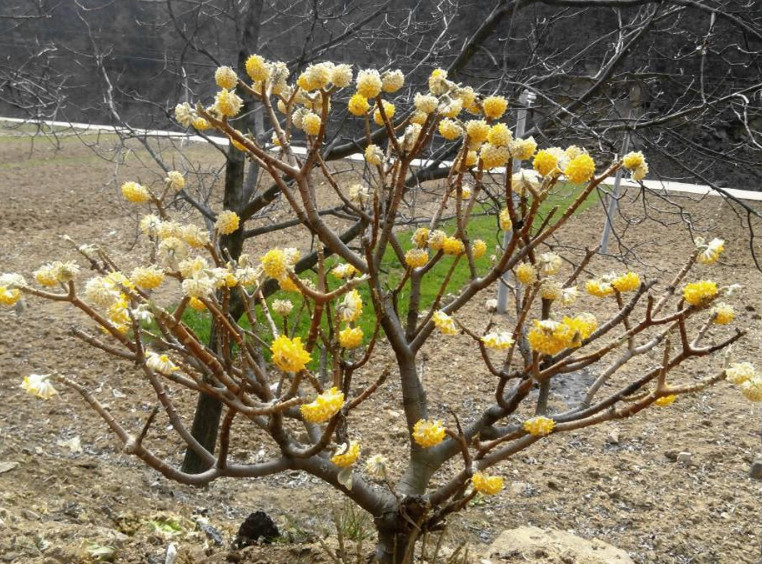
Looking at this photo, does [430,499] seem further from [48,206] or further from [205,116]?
[48,206]

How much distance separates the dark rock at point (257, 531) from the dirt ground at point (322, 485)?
91mm

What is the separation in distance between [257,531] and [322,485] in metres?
1.25

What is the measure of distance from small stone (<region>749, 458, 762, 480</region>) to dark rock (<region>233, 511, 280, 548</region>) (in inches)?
119

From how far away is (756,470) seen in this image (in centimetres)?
385

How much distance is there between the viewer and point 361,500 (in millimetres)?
1788

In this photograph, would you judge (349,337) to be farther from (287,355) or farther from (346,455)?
(287,355)

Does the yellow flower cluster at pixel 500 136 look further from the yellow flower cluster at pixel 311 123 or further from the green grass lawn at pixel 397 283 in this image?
the green grass lawn at pixel 397 283

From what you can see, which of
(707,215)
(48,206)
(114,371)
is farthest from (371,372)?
(707,215)

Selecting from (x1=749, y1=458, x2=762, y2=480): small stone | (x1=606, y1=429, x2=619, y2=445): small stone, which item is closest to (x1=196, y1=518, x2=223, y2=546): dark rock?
(x1=606, y1=429, x2=619, y2=445): small stone

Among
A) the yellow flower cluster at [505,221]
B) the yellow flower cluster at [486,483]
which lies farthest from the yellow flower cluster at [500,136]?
the yellow flower cluster at [486,483]

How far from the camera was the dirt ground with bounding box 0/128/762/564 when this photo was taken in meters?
2.39

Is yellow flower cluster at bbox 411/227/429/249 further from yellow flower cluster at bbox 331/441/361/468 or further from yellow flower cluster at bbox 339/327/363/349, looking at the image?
yellow flower cluster at bbox 331/441/361/468

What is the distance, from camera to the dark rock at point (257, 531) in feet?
7.75

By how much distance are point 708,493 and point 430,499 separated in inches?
105
